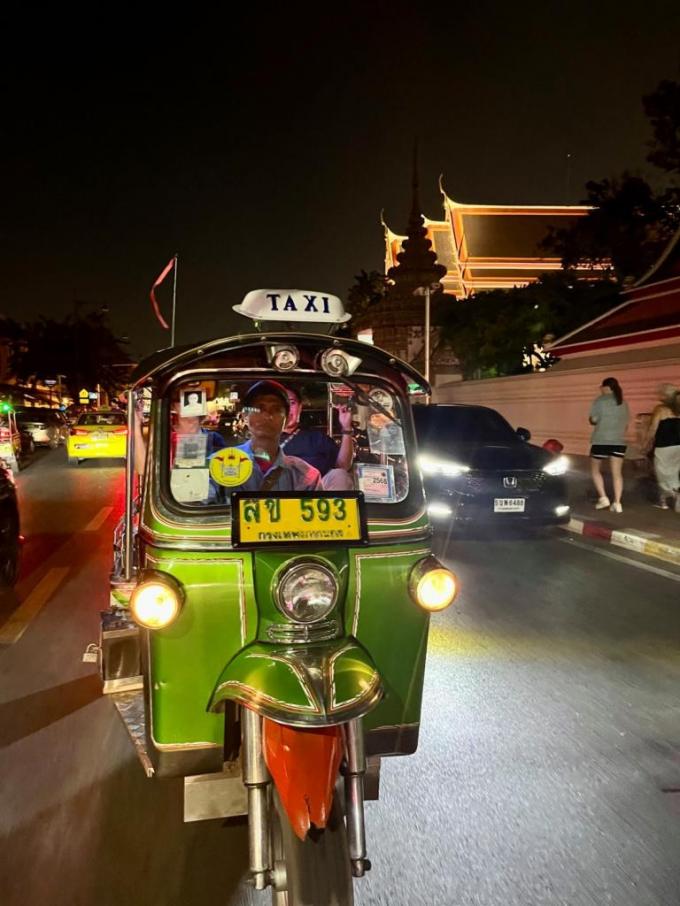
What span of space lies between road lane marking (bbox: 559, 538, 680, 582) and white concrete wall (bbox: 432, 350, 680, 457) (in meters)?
10.2

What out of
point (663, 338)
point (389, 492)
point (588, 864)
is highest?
point (663, 338)

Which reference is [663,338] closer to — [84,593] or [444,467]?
[444,467]

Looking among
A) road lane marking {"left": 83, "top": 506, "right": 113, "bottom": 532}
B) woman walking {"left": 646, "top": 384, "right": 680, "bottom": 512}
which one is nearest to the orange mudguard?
road lane marking {"left": 83, "top": 506, "right": 113, "bottom": 532}

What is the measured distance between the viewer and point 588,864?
9.43 ft

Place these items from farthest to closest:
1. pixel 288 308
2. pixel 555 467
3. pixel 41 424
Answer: pixel 41 424
pixel 555 467
pixel 288 308

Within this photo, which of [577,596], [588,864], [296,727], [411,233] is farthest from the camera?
[411,233]

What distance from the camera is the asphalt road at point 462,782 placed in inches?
110

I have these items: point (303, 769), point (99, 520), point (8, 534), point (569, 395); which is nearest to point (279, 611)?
point (303, 769)

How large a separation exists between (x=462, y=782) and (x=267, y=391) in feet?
6.84

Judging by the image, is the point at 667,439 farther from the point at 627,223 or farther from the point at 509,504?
Result: the point at 627,223

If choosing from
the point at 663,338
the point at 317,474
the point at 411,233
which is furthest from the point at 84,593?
the point at 411,233

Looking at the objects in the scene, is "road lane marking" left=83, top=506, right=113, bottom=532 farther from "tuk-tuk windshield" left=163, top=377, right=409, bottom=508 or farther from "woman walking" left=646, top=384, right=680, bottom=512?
"woman walking" left=646, top=384, right=680, bottom=512

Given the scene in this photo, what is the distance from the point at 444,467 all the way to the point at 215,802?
21.6 feet

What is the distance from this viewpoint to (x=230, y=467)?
Result: 10.5ft
